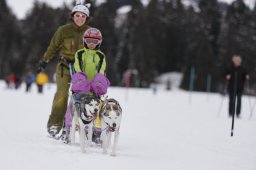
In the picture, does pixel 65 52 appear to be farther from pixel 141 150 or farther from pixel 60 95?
pixel 141 150

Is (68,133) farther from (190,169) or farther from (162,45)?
(162,45)

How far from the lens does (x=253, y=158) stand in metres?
6.87

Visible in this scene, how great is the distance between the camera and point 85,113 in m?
6.35

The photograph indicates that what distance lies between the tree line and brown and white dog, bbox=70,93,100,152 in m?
58.1

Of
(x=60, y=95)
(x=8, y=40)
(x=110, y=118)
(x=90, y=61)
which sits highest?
(x=8, y=40)

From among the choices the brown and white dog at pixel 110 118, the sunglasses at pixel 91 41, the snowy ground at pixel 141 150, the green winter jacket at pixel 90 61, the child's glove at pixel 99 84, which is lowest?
the snowy ground at pixel 141 150

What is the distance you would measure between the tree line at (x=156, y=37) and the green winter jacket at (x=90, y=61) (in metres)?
57.6

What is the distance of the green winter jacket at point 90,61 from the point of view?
22.9ft

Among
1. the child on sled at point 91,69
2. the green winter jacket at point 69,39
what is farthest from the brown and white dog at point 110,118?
the green winter jacket at point 69,39

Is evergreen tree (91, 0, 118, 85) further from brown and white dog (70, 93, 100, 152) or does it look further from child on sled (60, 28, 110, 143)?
brown and white dog (70, 93, 100, 152)

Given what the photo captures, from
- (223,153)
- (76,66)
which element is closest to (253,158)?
(223,153)

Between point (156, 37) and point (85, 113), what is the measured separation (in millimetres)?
68475

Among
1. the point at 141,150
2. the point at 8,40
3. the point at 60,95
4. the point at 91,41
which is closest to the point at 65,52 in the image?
the point at 60,95

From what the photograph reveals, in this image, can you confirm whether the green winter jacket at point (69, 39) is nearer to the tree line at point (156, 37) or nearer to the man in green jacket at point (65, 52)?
the man in green jacket at point (65, 52)
